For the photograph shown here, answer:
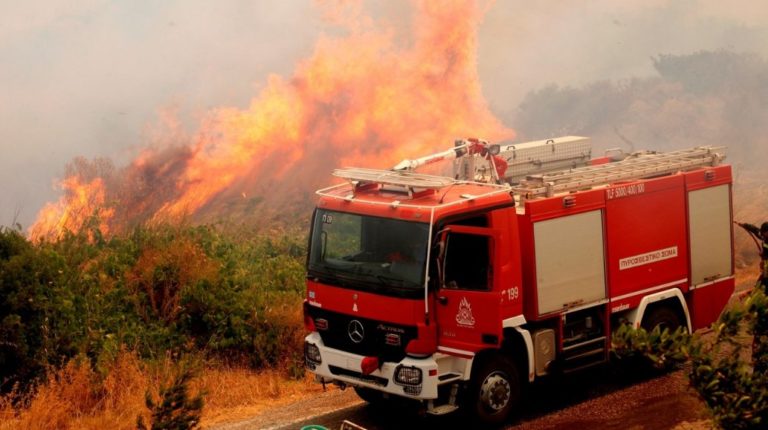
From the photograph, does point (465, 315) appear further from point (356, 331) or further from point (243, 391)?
point (243, 391)

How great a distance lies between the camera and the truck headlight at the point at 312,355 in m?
11.8

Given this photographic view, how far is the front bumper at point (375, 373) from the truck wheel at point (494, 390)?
64 cm

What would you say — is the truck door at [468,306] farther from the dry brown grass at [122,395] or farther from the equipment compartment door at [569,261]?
the dry brown grass at [122,395]

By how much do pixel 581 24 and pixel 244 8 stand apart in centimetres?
1551

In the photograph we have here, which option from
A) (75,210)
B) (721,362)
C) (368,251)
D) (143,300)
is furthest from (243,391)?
(75,210)

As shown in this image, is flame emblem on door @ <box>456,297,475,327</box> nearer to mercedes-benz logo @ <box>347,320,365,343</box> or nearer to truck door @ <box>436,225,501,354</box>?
truck door @ <box>436,225,501,354</box>

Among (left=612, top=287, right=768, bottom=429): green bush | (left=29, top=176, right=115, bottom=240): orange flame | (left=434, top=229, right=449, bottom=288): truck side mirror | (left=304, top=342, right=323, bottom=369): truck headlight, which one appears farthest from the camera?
(left=29, top=176, right=115, bottom=240): orange flame

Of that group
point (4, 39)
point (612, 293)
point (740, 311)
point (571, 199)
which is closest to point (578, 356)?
point (612, 293)

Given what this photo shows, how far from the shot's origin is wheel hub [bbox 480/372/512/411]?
11508mm

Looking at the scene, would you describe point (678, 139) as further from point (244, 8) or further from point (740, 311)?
point (740, 311)

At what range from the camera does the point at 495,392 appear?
11.6 meters

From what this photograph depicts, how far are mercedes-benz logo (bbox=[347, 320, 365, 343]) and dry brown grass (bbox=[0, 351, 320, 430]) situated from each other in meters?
1.90

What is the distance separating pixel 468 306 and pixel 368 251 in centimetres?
130

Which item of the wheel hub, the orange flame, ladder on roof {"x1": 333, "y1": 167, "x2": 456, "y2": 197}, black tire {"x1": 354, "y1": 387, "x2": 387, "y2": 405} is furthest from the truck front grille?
the orange flame
